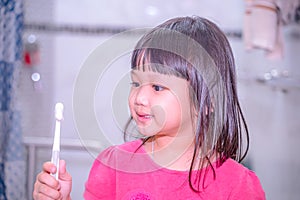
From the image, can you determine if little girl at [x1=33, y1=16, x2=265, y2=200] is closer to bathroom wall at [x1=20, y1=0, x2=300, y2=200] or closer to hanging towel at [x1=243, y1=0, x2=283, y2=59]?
hanging towel at [x1=243, y1=0, x2=283, y2=59]

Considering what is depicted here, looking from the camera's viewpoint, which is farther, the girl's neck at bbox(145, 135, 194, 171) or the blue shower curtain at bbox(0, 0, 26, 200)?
the blue shower curtain at bbox(0, 0, 26, 200)

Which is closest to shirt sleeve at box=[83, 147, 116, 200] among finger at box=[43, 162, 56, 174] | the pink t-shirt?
the pink t-shirt

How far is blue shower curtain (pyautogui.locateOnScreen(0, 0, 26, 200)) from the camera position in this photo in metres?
1.20

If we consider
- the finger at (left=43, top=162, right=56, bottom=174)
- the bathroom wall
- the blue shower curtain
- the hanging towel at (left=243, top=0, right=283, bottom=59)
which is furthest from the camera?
the bathroom wall

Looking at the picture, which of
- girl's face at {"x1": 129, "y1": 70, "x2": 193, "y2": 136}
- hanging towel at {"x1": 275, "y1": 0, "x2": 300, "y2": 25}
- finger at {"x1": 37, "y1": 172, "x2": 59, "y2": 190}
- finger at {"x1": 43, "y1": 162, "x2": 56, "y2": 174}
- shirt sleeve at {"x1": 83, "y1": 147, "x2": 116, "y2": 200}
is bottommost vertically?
shirt sleeve at {"x1": 83, "y1": 147, "x2": 116, "y2": 200}

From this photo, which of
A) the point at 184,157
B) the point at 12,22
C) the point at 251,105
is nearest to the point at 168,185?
the point at 184,157

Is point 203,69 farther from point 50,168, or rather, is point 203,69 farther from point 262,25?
point 262,25

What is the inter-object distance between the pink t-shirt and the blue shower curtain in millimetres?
686

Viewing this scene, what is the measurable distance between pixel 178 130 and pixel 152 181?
80 millimetres

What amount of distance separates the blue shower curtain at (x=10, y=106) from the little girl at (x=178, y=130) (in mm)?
675

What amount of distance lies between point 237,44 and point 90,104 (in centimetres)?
140

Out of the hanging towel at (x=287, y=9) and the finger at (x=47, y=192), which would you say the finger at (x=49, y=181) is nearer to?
the finger at (x=47, y=192)

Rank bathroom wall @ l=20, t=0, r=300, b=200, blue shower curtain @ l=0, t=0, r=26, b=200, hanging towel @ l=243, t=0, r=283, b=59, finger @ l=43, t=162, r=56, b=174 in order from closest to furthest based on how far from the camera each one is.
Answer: finger @ l=43, t=162, r=56, b=174 → blue shower curtain @ l=0, t=0, r=26, b=200 → hanging towel @ l=243, t=0, r=283, b=59 → bathroom wall @ l=20, t=0, r=300, b=200

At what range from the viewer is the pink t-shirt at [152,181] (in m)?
0.58
